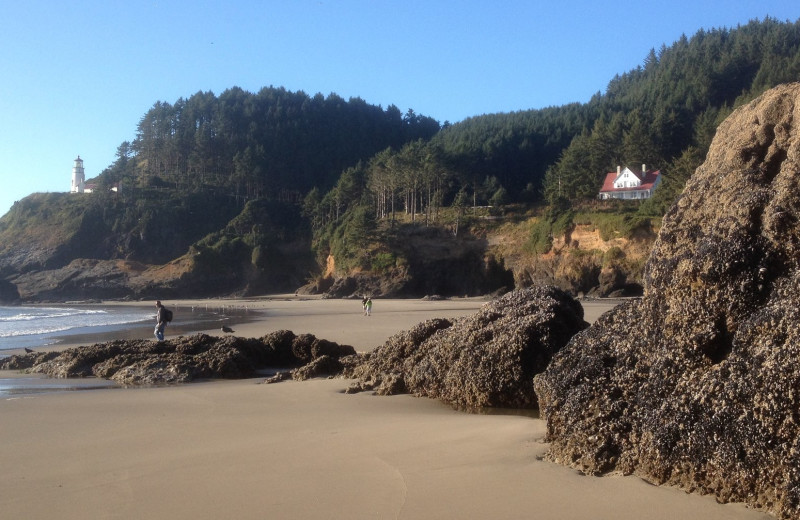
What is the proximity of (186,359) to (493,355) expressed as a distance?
7076 mm

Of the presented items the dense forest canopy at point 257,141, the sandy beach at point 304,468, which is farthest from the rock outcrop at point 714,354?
the dense forest canopy at point 257,141

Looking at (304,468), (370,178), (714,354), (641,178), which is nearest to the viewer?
(714,354)

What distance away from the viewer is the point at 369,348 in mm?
17156

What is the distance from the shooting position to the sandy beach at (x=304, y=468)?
4172 millimetres

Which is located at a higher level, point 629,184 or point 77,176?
point 77,176

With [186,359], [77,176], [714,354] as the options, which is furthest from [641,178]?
[77,176]

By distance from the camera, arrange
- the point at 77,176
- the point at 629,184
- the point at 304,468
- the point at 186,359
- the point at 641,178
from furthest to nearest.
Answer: the point at 77,176, the point at 641,178, the point at 629,184, the point at 186,359, the point at 304,468

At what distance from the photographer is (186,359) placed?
→ 1238cm

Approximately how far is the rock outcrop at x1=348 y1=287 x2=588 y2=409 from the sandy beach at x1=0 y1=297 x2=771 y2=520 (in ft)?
1.27

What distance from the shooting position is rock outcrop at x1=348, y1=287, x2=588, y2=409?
25.0 feet

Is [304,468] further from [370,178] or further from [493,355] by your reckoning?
[370,178]

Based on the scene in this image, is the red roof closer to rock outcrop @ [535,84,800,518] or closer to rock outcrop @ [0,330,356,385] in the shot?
rock outcrop @ [0,330,356,385]

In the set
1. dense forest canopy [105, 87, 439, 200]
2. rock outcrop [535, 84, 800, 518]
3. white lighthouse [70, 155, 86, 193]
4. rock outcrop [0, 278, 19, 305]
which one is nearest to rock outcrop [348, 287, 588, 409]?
rock outcrop [535, 84, 800, 518]

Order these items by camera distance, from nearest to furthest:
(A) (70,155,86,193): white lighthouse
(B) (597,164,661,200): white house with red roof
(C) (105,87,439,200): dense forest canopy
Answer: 1. (B) (597,164,661,200): white house with red roof
2. (C) (105,87,439,200): dense forest canopy
3. (A) (70,155,86,193): white lighthouse
